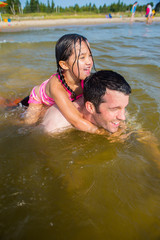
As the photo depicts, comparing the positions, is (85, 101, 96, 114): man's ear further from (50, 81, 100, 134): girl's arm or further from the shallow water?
the shallow water

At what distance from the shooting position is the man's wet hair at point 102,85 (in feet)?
6.88

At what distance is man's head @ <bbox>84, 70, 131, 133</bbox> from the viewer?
2.10 metres

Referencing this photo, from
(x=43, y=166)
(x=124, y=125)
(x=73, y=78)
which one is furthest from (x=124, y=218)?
(x=73, y=78)

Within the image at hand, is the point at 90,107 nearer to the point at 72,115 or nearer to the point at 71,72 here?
the point at 72,115

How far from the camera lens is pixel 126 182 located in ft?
6.24

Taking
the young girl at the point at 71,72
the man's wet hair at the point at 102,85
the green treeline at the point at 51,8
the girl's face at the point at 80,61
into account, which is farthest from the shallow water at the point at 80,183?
the green treeline at the point at 51,8

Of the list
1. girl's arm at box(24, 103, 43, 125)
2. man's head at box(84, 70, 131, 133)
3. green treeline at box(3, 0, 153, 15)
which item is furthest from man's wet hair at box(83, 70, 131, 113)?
green treeline at box(3, 0, 153, 15)

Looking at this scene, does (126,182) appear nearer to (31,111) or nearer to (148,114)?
(148,114)

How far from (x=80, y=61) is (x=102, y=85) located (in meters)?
0.67

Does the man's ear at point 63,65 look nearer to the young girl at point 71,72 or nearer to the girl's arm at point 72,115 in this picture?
the young girl at point 71,72

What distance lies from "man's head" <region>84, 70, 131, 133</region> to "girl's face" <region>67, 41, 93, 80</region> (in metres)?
0.34

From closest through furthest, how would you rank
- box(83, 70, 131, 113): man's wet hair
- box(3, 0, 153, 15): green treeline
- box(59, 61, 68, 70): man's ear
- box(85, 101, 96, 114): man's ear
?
box(83, 70, 131, 113): man's wet hair
box(85, 101, 96, 114): man's ear
box(59, 61, 68, 70): man's ear
box(3, 0, 153, 15): green treeline

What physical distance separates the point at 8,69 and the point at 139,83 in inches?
176

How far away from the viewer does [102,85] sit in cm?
217
